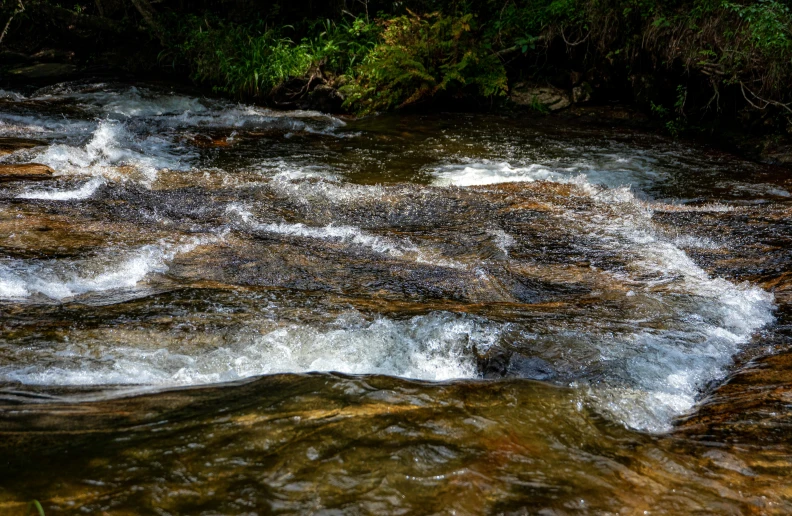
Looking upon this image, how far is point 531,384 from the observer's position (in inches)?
116

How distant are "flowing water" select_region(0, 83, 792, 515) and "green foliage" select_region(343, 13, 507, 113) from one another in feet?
13.3

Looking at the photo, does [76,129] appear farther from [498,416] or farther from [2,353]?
[498,416]

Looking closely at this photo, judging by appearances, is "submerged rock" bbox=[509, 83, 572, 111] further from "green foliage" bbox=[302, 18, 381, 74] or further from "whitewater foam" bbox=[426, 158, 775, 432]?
"whitewater foam" bbox=[426, 158, 775, 432]

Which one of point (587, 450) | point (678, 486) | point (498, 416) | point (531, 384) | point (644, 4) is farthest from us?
point (644, 4)

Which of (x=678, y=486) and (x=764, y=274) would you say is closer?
(x=678, y=486)

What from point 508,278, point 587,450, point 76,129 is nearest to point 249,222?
point 508,278

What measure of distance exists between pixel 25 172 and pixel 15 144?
69.4 inches

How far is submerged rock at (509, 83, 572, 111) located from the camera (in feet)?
37.4

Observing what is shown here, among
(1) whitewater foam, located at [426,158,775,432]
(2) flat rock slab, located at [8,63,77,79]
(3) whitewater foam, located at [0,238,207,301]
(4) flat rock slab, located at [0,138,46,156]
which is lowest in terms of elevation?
(3) whitewater foam, located at [0,238,207,301]

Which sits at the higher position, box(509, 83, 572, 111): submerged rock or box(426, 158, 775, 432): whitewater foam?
box(509, 83, 572, 111): submerged rock

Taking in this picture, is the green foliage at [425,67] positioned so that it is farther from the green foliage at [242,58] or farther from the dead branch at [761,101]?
the dead branch at [761,101]

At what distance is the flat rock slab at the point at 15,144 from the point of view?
298 inches

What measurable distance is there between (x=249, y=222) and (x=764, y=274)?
4171 millimetres

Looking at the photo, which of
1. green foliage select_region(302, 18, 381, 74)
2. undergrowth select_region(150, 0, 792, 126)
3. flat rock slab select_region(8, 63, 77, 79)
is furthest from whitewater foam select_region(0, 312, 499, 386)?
flat rock slab select_region(8, 63, 77, 79)
